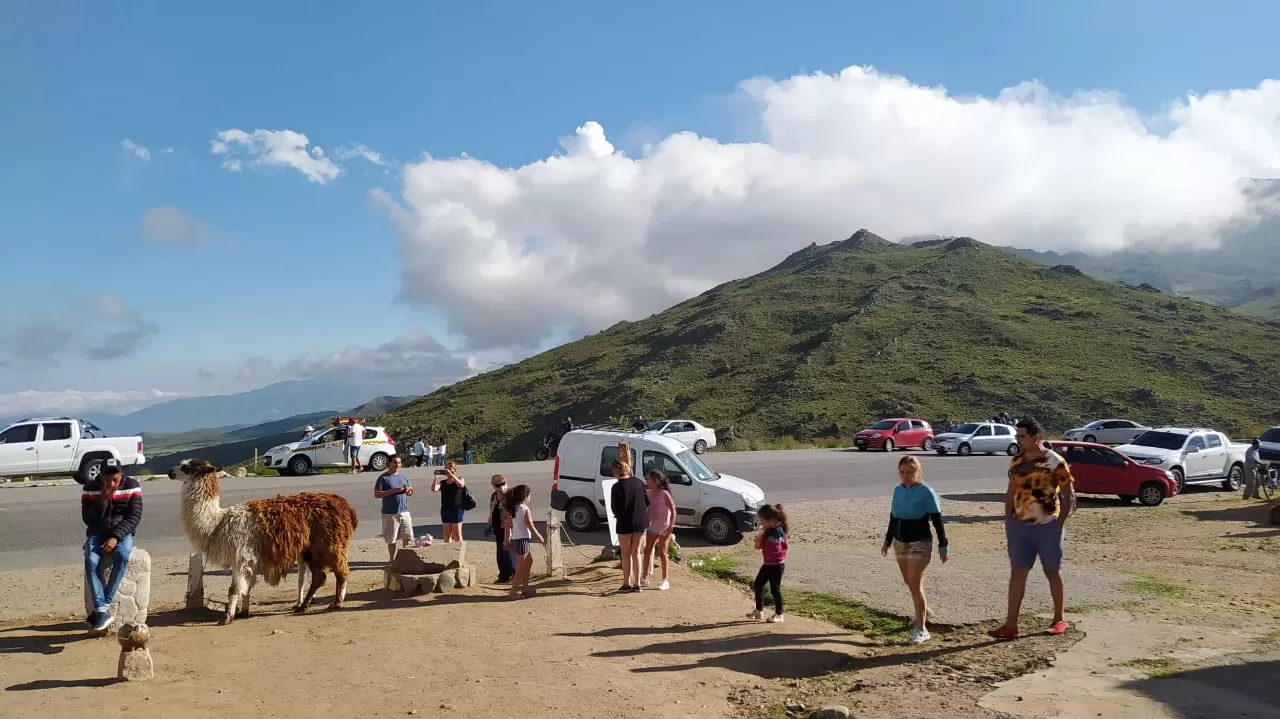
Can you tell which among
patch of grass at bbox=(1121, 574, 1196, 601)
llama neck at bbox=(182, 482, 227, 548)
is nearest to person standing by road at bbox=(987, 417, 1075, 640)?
patch of grass at bbox=(1121, 574, 1196, 601)

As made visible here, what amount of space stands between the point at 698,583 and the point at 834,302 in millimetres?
82481

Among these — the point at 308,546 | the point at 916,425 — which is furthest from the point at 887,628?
the point at 916,425

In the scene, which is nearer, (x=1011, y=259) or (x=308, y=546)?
(x=308, y=546)

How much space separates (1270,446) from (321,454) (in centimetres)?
2866

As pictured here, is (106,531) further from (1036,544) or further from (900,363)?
(900,363)

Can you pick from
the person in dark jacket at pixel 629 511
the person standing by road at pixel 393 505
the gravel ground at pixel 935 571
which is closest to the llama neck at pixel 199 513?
the person standing by road at pixel 393 505

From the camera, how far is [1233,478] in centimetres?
2312

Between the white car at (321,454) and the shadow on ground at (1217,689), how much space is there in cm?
2500

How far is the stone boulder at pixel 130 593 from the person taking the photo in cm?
803

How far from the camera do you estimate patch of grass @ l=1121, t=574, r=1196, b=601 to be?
9555 millimetres

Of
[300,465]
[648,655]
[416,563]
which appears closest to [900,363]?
[300,465]

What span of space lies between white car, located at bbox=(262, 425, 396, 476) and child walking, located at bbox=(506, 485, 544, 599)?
62.5 ft

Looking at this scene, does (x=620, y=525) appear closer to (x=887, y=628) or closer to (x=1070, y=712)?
(x=887, y=628)

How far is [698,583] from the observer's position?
10.8 m
